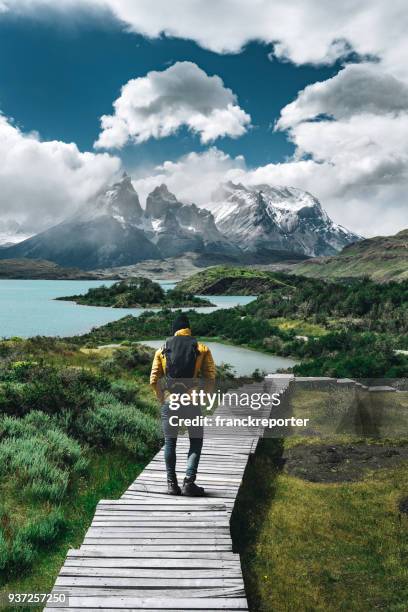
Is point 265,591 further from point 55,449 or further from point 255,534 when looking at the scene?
point 55,449

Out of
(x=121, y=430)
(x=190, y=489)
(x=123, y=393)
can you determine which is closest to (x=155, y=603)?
(x=190, y=489)

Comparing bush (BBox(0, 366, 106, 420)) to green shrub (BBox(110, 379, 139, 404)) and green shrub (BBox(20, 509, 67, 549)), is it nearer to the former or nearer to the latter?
green shrub (BBox(110, 379, 139, 404))

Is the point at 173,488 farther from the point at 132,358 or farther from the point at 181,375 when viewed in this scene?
the point at 132,358

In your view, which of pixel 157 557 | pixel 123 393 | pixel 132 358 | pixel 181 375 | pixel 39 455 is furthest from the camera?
pixel 132 358

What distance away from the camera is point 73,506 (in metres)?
8.91

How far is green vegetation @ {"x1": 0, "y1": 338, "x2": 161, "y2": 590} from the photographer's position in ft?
24.4

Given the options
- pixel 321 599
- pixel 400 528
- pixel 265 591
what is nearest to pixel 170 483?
pixel 265 591

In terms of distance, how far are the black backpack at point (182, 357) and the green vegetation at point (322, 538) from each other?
2.85 metres

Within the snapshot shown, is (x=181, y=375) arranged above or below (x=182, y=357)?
below

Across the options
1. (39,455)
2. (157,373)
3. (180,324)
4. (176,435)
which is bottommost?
(39,455)

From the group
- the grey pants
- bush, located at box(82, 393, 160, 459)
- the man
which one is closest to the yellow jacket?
the man

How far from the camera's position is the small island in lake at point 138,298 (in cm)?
11119

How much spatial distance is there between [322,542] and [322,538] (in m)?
0.16

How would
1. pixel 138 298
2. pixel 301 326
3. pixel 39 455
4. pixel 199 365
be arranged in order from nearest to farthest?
pixel 199 365
pixel 39 455
pixel 301 326
pixel 138 298
